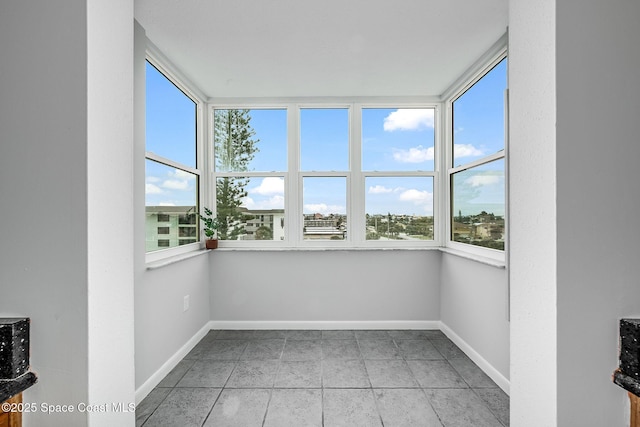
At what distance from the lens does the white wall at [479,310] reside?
2.21 m

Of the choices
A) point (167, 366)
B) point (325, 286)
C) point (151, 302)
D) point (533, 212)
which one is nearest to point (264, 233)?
point (325, 286)

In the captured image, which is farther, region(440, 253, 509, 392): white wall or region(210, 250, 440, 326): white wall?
region(210, 250, 440, 326): white wall

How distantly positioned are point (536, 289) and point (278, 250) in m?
2.60

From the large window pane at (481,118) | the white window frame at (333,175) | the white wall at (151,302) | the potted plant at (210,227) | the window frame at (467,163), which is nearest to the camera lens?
the white wall at (151,302)

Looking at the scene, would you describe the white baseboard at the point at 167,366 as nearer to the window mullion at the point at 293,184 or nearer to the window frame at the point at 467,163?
the window mullion at the point at 293,184

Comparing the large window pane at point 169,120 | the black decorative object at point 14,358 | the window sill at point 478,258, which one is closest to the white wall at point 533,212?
the window sill at point 478,258

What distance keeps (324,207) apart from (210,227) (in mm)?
1263

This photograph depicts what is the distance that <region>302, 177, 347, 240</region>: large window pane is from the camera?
3.48m

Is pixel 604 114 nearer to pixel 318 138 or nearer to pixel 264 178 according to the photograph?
pixel 318 138

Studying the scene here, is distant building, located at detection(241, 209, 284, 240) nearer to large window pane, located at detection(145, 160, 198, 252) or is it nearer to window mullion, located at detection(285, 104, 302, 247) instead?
window mullion, located at detection(285, 104, 302, 247)

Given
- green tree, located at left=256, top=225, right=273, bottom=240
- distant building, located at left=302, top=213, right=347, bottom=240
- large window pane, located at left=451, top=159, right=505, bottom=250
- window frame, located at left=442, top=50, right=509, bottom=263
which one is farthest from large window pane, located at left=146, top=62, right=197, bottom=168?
large window pane, located at left=451, top=159, right=505, bottom=250

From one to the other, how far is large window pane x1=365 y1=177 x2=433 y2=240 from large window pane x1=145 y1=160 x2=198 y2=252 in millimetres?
1910

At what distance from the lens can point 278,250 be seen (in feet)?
10.9

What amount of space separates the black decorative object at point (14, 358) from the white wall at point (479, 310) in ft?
7.46
